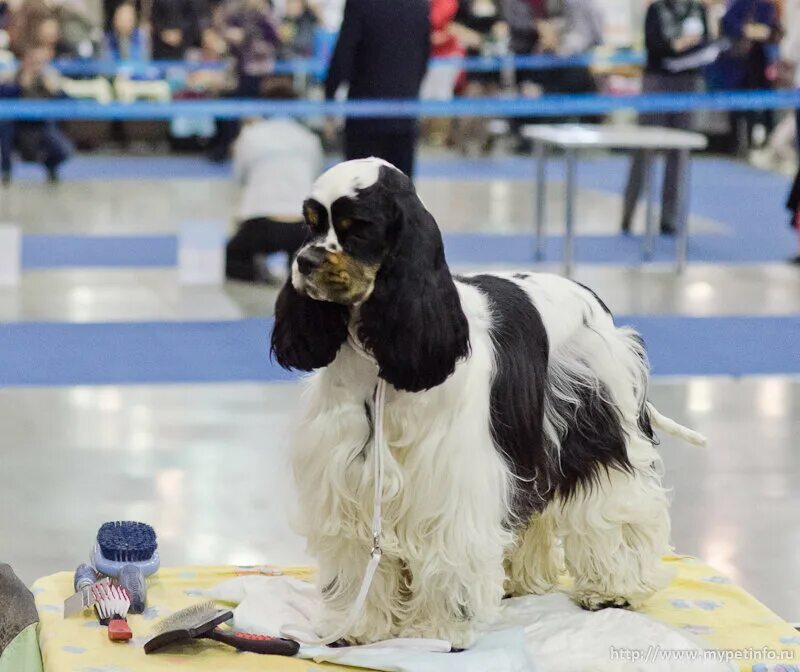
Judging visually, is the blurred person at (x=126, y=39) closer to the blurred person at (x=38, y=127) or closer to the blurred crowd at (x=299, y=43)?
the blurred crowd at (x=299, y=43)

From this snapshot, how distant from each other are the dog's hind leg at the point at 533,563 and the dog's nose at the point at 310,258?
1.08 meters

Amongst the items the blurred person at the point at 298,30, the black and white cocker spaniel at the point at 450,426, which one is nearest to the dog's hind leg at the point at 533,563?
the black and white cocker spaniel at the point at 450,426

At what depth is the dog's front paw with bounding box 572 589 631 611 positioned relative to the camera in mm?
3424

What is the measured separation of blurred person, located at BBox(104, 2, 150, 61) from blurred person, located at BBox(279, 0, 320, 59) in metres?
A: 1.51

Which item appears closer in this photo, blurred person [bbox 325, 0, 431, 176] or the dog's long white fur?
the dog's long white fur

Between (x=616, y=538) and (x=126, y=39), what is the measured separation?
12817 millimetres

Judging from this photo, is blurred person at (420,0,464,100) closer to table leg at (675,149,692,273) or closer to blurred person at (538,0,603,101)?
blurred person at (538,0,603,101)

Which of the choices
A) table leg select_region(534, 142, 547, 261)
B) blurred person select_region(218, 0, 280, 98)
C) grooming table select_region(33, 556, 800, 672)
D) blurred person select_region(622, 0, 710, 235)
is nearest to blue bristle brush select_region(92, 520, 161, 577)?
grooming table select_region(33, 556, 800, 672)

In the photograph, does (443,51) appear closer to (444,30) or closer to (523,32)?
(444,30)

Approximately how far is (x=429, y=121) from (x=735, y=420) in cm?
1143

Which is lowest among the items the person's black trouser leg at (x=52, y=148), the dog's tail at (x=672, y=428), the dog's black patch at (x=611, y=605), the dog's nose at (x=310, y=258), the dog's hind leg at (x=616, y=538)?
the person's black trouser leg at (x=52, y=148)

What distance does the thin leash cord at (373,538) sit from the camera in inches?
115

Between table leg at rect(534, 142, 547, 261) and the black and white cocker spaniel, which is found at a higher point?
the black and white cocker spaniel

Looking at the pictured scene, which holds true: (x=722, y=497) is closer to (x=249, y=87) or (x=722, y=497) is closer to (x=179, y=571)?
(x=179, y=571)
